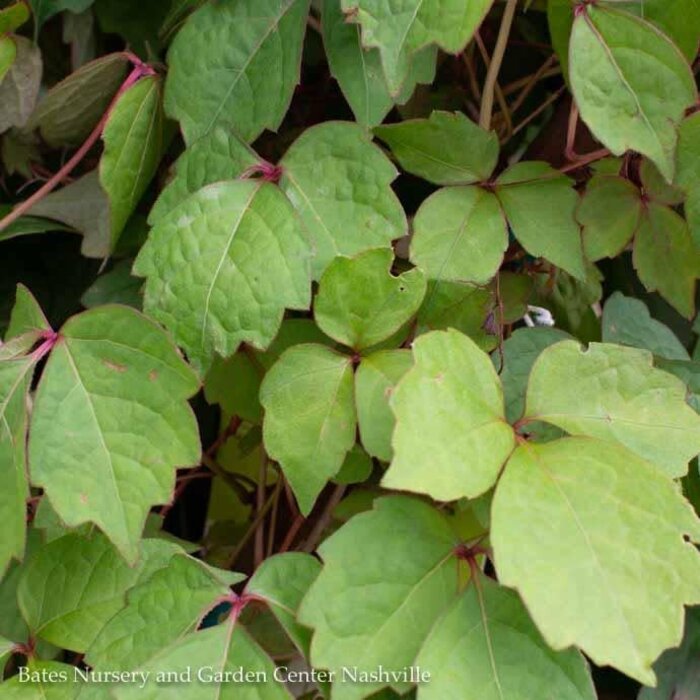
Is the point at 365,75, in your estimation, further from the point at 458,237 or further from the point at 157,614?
the point at 157,614

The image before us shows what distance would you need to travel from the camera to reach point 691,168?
26.4 inches

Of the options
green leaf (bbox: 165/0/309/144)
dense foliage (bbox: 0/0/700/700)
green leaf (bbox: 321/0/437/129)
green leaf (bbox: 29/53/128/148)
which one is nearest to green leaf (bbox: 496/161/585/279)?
dense foliage (bbox: 0/0/700/700)

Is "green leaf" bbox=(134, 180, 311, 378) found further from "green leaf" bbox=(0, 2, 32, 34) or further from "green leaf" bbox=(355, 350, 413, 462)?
"green leaf" bbox=(0, 2, 32, 34)

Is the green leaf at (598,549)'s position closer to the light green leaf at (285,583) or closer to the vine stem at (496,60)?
the light green leaf at (285,583)

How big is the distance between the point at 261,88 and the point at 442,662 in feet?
1.49

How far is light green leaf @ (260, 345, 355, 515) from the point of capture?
0.62 meters

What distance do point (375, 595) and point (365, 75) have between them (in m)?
0.39

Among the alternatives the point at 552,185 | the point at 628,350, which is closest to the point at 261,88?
the point at 552,185

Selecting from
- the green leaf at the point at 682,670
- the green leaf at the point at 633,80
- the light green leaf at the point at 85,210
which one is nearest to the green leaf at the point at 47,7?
the light green leaf at the point at 85,210

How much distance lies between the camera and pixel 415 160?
0.73m

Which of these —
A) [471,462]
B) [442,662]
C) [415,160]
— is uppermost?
[415,160]

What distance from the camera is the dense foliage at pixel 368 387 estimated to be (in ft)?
1.83

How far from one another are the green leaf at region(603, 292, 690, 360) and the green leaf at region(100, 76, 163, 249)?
1.43 feet

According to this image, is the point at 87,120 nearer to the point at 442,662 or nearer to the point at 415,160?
the point at 415,160
